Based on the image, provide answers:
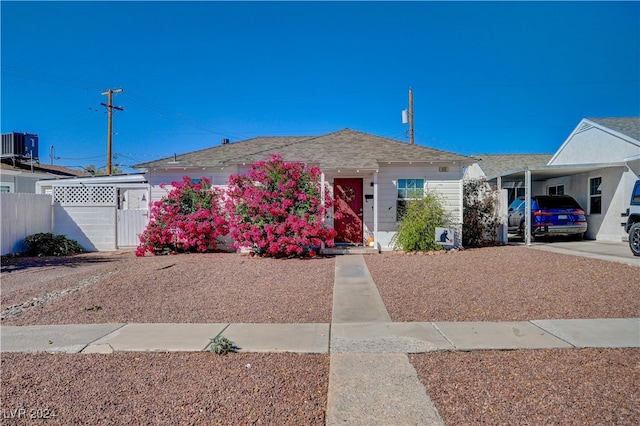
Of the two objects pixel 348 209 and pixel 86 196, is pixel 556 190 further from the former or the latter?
pixel 86 196

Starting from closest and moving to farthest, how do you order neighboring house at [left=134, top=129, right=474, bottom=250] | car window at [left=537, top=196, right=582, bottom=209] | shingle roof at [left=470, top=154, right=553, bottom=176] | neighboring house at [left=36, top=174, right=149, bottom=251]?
neighboring house at [left=134, top=129, right=474, bottom=250], neighboring house at [left=36, top=174, right=149, bottom=251], car window at [left=537, top=196, right=582, bottom=209], shingle roof at [left=470, top=154, right=553, bottom=176]

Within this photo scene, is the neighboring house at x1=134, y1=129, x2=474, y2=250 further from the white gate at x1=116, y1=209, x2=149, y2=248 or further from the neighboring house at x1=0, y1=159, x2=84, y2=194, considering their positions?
the neighboring house at x1=0, y1=159, x2=84, y2=194

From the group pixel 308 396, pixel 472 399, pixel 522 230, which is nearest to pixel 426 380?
pixel 472 399

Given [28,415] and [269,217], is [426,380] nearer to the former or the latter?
[28,415]

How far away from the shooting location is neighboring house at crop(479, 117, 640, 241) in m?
13.4

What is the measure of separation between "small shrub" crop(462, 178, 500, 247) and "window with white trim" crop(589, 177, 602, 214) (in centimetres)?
408

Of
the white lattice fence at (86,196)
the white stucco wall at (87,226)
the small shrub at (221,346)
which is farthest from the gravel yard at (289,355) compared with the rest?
the white lattice fence at (86,196)

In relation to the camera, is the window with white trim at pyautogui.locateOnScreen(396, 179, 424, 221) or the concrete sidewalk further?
the window with white trim at pyautogui.locateOnScreen(396, 179, 424, 221)

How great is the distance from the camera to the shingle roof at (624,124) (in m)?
13.7

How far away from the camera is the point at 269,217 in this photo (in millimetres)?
11266

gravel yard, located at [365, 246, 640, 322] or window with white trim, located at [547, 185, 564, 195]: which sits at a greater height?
window with white trim, located at [547, 185, 564, 195]

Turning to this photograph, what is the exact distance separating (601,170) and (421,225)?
8198 mm

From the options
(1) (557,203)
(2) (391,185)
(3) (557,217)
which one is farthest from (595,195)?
(2) (391,185)

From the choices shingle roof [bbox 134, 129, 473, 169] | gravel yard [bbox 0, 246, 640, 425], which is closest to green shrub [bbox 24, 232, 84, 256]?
gravel yard [bbox 0, 246, 640, 425]
